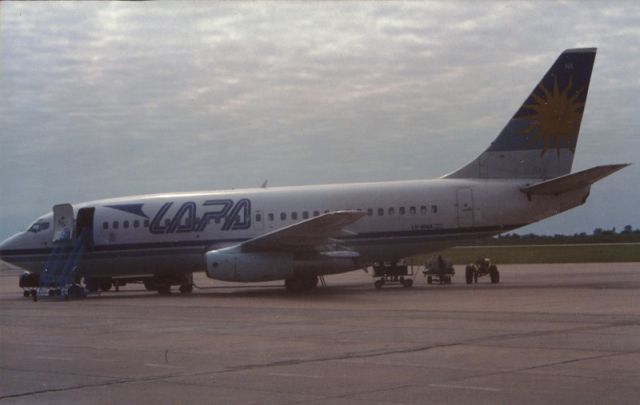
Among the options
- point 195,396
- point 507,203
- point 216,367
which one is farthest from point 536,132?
point 195,396

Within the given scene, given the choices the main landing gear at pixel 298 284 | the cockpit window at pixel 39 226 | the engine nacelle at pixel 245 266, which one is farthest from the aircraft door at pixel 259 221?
the cockpit window at pixel 39 226

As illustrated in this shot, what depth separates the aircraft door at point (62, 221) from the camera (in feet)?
104

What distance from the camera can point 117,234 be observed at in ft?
103

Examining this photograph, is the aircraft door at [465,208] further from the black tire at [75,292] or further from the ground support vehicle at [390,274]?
the black tire at [75,292]

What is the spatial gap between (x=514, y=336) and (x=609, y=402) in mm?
5770

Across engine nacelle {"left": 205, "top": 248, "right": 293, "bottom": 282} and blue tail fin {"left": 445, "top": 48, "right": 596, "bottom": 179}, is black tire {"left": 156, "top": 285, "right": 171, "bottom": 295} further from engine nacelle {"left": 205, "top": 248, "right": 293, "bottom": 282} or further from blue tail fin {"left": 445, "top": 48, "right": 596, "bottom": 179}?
blue tail fin {"left": 445, "top": 48, "right": 596, "bottom": 179}

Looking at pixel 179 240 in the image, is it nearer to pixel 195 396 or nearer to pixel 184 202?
pixel 184 202

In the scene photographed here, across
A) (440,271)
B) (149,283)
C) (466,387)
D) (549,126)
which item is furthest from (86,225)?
(466,387)

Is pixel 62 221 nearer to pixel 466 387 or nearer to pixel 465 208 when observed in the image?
pixel 465 208

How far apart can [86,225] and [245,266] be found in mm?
7058

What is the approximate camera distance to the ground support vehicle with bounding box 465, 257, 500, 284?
32812 millimetres

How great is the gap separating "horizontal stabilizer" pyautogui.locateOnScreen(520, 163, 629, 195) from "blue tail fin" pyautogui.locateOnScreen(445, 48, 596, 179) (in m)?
0.92

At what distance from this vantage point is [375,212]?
2970cm

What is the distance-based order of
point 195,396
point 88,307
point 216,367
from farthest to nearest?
1. point 88,307
2. point 216,367
3. point 195,396
